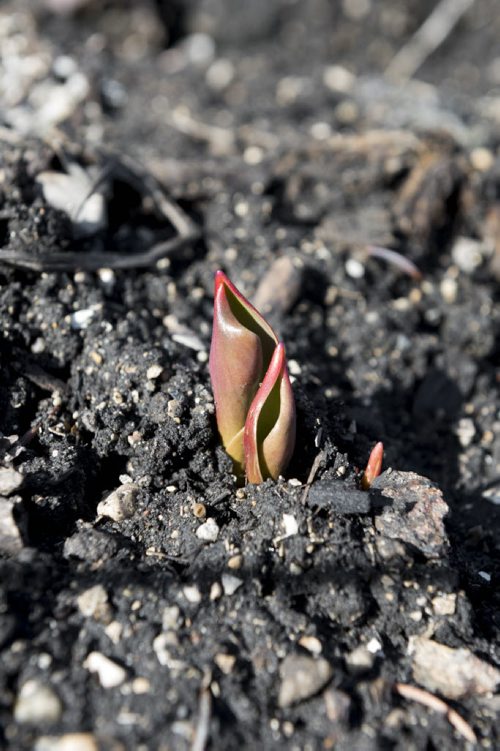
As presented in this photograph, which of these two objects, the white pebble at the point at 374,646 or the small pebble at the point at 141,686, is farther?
the white pebble at the point at 374,646

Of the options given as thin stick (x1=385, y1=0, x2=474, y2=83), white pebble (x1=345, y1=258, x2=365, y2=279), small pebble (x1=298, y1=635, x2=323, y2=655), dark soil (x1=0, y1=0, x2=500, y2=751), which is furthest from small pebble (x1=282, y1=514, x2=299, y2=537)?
thin stick (x1=385, y1=0, x2=474, y2=83)

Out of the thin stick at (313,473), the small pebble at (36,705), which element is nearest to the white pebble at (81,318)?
the thin stick at (313,473)

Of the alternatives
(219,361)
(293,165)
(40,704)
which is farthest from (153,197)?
(40,704)

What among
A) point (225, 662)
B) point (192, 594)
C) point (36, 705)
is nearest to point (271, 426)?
point (192, 594)

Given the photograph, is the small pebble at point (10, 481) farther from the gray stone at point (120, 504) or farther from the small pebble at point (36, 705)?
the small pebble at point (36, 705)

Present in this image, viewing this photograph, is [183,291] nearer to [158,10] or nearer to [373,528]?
[373,528]

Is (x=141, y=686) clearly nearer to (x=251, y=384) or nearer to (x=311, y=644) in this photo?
(x=311, y=644)

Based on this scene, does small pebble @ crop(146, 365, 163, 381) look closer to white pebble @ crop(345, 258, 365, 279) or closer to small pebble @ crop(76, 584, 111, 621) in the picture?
small pebble @ crop(76, 584, 111, 621)

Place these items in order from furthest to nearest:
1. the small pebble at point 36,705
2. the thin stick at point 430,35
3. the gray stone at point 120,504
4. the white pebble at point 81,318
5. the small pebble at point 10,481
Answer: the thin stick at point 430,35 < the white pebble at point 81,318 < the gray stone at point 120,504 < the small pebble at point 10,481 < the small pebble at point 36,705
